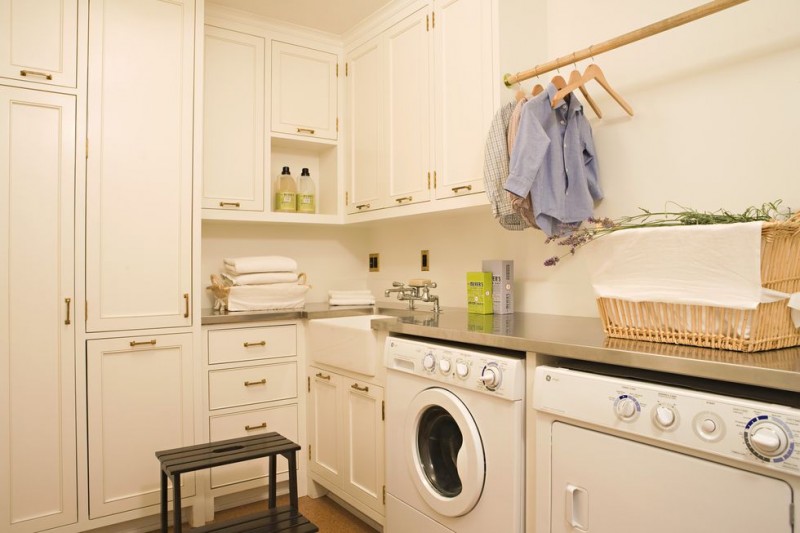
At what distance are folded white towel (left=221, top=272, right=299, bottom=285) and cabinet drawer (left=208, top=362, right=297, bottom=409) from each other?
1.38 ft

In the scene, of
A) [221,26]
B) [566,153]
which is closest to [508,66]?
[566,153]

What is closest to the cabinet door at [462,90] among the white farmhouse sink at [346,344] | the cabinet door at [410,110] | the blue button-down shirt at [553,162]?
the cabinet door at [410,110]

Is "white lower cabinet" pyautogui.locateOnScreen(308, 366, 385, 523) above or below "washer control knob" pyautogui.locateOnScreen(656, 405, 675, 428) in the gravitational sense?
below

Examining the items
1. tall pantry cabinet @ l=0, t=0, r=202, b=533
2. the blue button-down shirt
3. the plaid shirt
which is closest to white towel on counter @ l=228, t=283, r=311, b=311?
tall pantry cabinet @ l=0, t=0, r=202, b=533

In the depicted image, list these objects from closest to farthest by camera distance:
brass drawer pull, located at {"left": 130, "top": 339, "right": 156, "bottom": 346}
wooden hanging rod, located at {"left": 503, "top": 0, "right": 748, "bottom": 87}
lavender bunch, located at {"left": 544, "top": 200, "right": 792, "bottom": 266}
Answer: lavender bunch, located at {"left": 544, "top": 200, "right": 792, "bottom": 266}, wooden hanging rod, located at {"left": 503, "top": 0, "right": 748, "bottom": 87}, brass drawer pull, located at {"left": 130, "top": 339, "right": 156, "bottom": 346}

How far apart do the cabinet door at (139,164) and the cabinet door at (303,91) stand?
584 millimetres

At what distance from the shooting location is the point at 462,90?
2.18m

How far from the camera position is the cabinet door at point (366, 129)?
2.69 m

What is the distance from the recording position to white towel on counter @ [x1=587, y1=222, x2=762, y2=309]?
3.76 ft

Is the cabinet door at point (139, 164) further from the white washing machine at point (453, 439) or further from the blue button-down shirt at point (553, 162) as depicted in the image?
the blue button-down shirt at point (553, 162)

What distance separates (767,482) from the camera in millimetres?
979

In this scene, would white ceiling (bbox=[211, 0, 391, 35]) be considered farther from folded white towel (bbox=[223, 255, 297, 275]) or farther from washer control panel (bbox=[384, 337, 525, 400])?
washer control panel (bbox=[384, 337, 525, 400])

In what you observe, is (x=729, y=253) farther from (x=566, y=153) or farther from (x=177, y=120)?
(x=177, y=120)

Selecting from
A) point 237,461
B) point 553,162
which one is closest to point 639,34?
point 553,162
